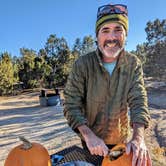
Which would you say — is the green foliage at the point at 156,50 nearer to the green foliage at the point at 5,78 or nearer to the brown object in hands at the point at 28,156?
the green foliage at the point at 5,78

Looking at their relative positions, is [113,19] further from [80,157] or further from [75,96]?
[80,157]

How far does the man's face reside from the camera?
141 centimetres

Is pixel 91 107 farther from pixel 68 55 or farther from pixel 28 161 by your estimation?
pixel 68 55

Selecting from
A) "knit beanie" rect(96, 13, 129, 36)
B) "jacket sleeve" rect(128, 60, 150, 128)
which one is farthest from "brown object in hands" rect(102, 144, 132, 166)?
"knit beanie" rect(96, 13, 129, 36)

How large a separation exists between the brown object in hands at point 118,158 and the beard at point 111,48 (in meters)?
0.51

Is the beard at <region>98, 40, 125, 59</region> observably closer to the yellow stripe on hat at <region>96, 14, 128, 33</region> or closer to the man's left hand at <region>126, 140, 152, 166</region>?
the yellow stripe on hat at <region>96, 14, 128, 33</region>

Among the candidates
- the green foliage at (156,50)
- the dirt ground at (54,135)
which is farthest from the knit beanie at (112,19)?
the green foliage at (156,50)

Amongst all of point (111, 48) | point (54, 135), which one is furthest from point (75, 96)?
point (54, 135)

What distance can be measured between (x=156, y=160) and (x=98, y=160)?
8.43 ft

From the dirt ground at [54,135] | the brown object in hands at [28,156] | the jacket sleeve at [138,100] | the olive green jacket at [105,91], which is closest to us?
the brown object in hands at [28,156]

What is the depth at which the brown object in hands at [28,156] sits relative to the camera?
1210 millimetres

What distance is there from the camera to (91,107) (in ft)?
5.00

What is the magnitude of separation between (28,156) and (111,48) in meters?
0.66

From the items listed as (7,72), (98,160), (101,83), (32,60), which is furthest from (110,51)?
(32,60)
